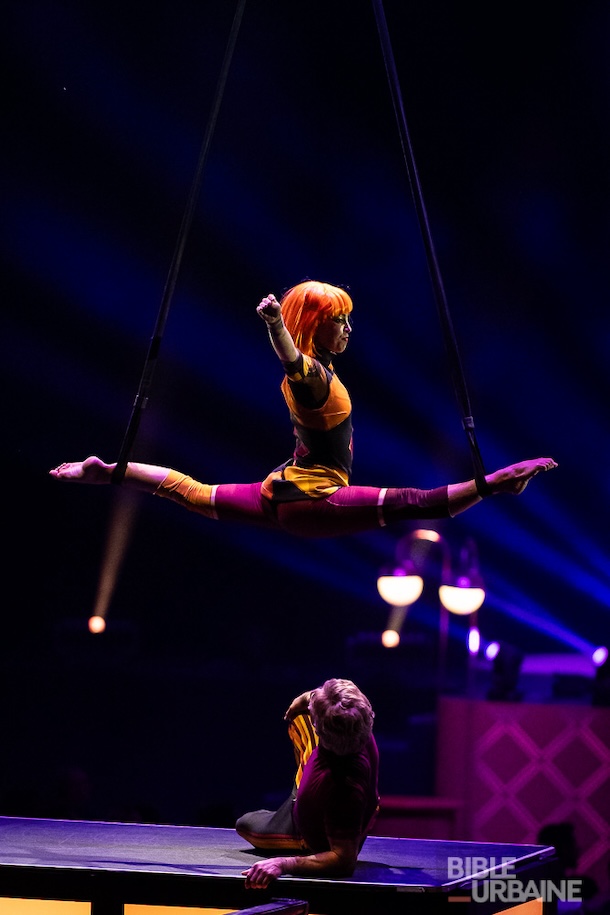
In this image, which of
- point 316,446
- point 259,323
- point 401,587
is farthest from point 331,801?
point 259,323

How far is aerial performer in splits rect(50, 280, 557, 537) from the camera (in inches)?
157

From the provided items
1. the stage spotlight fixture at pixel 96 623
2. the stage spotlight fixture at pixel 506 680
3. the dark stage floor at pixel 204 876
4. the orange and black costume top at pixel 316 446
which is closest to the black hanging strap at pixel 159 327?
the orange and black costume top at pixel 316 446

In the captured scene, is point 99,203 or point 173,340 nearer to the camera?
point 99,203

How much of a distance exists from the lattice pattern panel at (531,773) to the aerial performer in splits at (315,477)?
14.0 ft

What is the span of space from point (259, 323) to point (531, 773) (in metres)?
4.19

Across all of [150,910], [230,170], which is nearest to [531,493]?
[230,170]

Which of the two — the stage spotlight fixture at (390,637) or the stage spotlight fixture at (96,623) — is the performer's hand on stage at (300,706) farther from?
the stage spotlight fixture at (390,637)

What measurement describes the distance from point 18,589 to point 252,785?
3.16m

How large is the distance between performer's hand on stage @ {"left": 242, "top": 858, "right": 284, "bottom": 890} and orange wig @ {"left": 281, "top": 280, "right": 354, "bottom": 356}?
182 centimetres

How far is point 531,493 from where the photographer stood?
9.74 meters

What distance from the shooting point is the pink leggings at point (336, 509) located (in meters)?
3.99

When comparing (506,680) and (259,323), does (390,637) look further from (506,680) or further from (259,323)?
(259,323)

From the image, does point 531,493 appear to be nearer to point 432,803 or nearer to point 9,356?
point 432,803

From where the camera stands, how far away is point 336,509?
408cm
